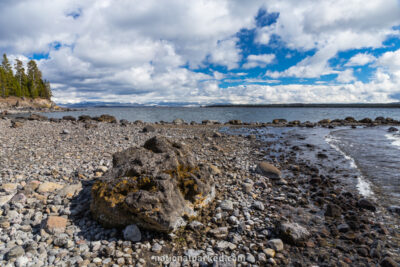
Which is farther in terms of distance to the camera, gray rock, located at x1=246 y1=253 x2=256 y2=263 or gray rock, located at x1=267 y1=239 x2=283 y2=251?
gray rock, located at x1=267 y1=239 x2=283 y2=251

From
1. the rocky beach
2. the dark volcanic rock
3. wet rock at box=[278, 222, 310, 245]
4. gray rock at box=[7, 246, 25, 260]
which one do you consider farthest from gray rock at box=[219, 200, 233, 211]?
gray rock at box=[7, 246, 25, 260]

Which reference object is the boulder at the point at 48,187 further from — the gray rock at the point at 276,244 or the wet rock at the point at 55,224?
the gray rock at the point at 276,244

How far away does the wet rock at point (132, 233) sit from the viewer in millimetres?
4855

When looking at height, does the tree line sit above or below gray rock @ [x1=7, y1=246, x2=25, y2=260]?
above

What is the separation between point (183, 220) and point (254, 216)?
7.82ft

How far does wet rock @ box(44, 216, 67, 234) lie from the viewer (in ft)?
15.7

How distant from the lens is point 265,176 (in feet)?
33.1

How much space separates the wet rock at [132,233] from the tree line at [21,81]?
118056 millimetres

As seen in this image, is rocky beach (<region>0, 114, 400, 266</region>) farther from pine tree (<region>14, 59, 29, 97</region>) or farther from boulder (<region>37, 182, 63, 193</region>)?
pine tree (<region>14, 59, 29, 97</region>)

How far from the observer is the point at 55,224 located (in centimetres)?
491

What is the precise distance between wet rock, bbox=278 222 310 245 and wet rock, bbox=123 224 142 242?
12.1 feet

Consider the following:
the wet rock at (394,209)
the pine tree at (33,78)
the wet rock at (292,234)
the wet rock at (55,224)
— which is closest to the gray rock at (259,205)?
the wet rock at (292,234)

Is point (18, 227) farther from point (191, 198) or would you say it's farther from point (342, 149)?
point (342, 149)

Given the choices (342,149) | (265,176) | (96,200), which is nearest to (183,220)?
(96,200)
